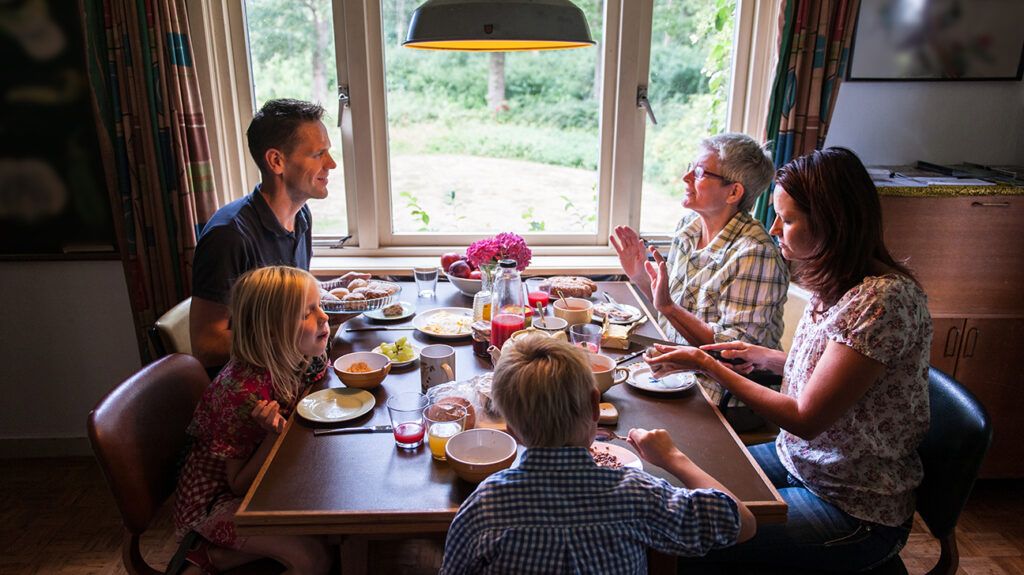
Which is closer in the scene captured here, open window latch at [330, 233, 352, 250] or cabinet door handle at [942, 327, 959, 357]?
cabinet door handle at [942, 327, 959, 357]

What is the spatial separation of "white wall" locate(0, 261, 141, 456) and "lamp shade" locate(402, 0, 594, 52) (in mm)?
1996

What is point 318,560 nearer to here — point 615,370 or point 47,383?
point 615,370

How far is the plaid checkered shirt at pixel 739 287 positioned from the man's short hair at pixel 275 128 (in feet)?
4.47

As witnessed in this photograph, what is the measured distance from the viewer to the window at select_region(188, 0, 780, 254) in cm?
286

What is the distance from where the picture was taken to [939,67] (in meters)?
2.73

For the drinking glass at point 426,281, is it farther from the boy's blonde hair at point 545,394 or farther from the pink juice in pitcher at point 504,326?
the boy's blonde hair at point 545,394

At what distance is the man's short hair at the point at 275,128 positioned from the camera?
6.77 ft

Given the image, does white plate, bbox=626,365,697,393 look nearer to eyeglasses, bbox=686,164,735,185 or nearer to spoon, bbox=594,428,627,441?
spoon, bbox=594,428,627,441

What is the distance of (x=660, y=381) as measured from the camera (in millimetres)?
1644

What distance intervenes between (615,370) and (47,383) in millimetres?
2605

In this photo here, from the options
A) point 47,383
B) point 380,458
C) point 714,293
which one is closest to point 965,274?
point 714,293

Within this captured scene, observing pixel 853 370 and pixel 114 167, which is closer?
pixel 853 370

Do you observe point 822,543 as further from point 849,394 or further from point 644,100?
point 644,100

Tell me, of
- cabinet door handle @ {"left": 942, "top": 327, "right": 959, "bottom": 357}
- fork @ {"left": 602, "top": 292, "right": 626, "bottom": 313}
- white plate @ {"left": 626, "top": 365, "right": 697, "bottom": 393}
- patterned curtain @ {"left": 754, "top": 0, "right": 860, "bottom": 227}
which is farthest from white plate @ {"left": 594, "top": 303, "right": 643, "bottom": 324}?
cabinet door handle @ {"left": 942, "top": 327, "right": 959, "bottom": 357}
